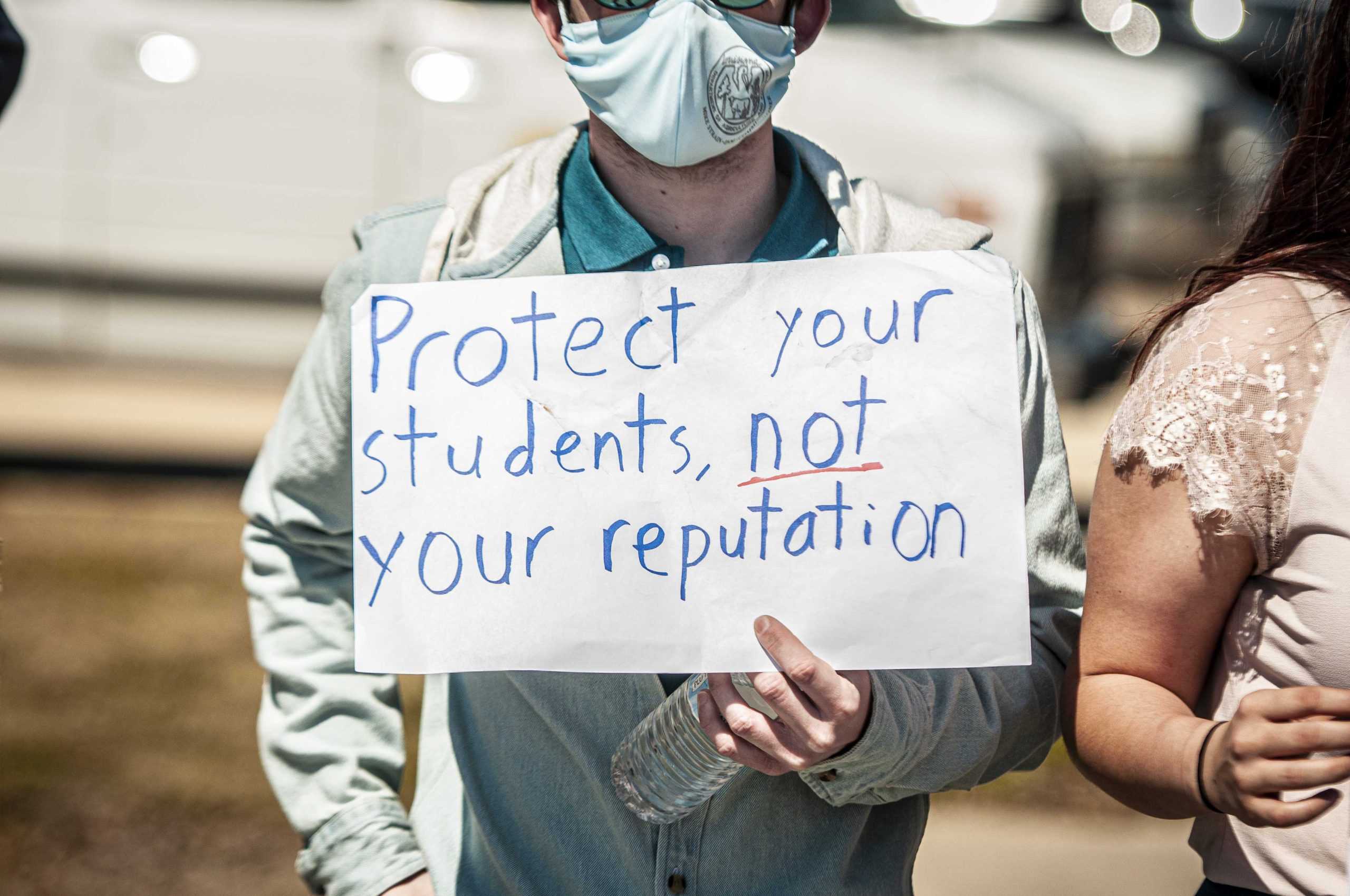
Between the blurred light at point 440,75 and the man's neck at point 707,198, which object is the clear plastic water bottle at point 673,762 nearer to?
the man's neck at point 707,198

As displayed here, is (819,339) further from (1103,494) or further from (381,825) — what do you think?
(381,825)

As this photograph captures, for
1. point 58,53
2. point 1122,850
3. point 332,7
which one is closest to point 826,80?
point 332,7

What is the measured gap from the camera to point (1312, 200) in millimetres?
1314

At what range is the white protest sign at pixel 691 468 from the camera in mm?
1238

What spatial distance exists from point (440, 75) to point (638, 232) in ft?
25.4

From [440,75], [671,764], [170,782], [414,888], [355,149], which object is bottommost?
[170,782]

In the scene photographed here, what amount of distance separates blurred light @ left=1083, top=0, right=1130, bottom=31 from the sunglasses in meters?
7.58

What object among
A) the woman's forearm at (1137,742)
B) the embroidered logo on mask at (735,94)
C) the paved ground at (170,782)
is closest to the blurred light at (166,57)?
the paved ground at (170,782)

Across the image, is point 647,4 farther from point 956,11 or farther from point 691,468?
point 956,11

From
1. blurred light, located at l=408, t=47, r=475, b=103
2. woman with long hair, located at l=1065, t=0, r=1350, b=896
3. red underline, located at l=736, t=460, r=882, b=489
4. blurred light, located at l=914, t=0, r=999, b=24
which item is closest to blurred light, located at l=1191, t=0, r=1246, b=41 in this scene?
blurred light, located at l=914, t=0, r=999, b=24

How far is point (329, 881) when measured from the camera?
5.01ft

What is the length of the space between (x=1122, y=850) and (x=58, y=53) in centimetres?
830

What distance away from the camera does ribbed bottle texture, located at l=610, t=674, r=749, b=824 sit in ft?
4.34

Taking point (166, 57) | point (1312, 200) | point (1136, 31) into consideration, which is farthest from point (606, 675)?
point (166, 57)
